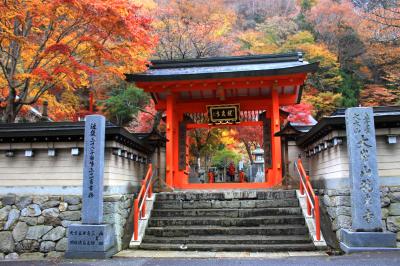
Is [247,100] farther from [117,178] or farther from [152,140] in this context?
[117,178]

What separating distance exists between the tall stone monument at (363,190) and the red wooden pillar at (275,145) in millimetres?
4437

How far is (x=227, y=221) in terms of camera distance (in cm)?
894

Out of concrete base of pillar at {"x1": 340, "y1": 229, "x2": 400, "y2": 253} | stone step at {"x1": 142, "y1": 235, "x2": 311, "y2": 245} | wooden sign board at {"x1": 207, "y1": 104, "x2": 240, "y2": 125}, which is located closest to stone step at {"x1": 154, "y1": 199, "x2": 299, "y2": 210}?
stone step at {"x1": 142, "y1": 235, "x2": 311, "y2": 245}

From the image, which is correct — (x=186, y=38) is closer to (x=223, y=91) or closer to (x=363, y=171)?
(x=223, y=91)

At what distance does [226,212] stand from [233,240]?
131 centimetres

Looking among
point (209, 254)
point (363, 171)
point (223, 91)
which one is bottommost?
point (209, 254)

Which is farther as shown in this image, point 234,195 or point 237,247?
point 234,195

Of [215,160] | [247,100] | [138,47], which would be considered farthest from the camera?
[215,160]

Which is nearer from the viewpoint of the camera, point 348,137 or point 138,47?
point 348,137

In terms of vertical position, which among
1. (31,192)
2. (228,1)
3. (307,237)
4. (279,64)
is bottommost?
(307,237)

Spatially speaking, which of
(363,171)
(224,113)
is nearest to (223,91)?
(224,113)

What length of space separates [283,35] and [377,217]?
29.3 meters

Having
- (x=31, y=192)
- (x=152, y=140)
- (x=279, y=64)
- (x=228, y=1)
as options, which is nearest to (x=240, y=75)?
(x=279, y=64)

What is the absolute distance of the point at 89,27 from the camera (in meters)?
11.2
